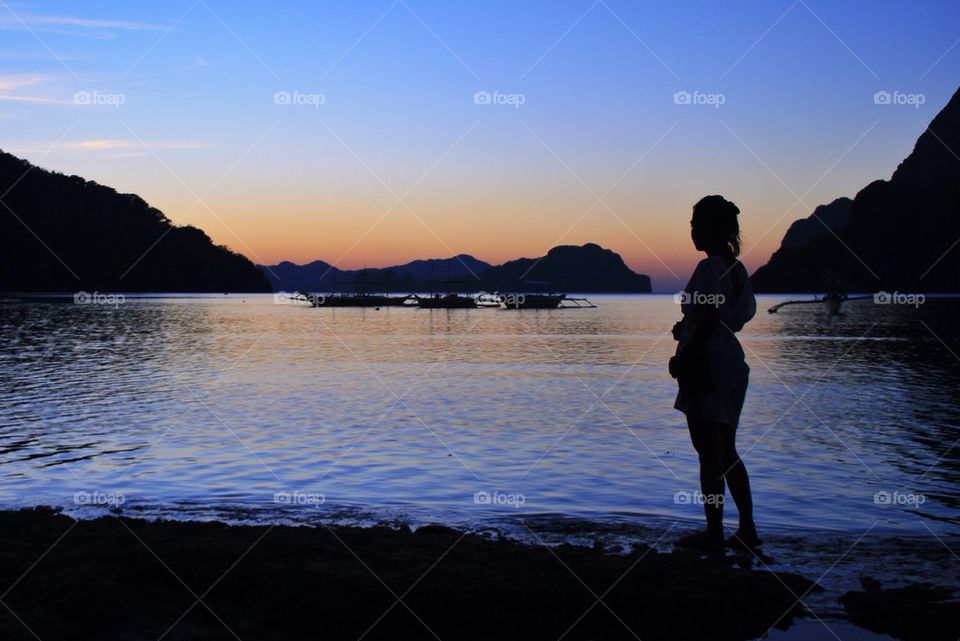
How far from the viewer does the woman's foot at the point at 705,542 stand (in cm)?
759

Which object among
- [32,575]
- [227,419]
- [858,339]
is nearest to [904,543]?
[32,575]

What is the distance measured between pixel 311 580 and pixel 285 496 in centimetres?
526

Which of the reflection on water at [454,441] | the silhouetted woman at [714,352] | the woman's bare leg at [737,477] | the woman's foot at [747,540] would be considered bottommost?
the reflection on water at [454,441]

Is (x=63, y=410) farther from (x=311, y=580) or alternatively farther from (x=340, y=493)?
(x=311, y=580)

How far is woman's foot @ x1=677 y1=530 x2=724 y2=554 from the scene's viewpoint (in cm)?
759

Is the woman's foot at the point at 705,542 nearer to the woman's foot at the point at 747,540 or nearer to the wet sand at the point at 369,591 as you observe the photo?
the wet sand at the point at 369,591

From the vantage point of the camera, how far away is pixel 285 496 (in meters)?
11.6

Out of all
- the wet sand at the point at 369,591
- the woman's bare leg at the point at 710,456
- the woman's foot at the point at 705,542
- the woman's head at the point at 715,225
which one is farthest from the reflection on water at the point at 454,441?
the woman's head at the point at 715,225

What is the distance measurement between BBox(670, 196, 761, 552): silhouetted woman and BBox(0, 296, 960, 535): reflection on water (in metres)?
3.25

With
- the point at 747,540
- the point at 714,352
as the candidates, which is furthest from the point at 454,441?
the point at 714,352

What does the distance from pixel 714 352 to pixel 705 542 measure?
1746mm

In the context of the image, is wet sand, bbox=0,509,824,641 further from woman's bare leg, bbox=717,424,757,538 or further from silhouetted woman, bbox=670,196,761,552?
silhouetted woman, bbox=670,196,761,552

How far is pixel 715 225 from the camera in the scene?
24.9 ft

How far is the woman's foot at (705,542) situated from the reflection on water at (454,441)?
265cm
